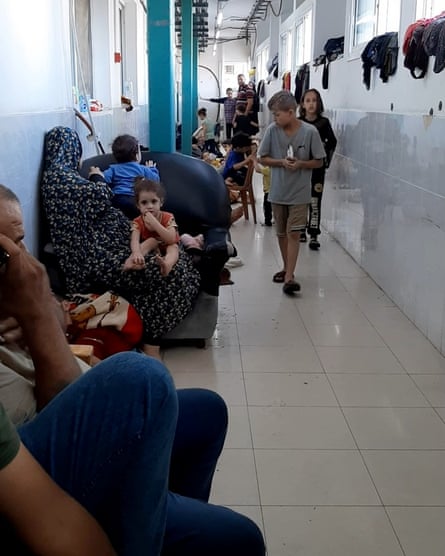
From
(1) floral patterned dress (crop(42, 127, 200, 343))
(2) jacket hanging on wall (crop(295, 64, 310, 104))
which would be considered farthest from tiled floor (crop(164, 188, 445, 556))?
(2) jacket hanging on wall (crop(295, 64, 310, 104))

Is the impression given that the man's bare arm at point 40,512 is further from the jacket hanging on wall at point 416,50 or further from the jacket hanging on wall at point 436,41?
the jacket hanging on wall at point 416,50

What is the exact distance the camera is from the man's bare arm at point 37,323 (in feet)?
4.96

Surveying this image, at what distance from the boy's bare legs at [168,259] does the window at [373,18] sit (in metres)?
2.52

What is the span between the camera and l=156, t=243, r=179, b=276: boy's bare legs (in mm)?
3213

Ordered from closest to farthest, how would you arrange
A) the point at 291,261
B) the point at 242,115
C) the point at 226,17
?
the point at 291,261 < the point at 242,115 < the point at 226,17

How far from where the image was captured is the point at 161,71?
4.70 metres

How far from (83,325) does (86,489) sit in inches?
78.5

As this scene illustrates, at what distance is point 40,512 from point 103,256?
2435 mm

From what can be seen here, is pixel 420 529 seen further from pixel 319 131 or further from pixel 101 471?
pixel 319 131

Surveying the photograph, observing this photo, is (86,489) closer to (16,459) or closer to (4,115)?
(16,459)

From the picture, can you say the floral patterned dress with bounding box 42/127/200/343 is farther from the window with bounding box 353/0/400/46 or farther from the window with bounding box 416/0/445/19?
the window with bounding box 353/0/400/46

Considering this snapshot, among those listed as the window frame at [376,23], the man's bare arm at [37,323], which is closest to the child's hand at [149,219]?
the man's bare arm at [37,323]

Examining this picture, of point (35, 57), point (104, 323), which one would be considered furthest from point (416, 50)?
point (104, 323)

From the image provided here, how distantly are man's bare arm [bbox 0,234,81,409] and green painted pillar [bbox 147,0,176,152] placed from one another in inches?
134
